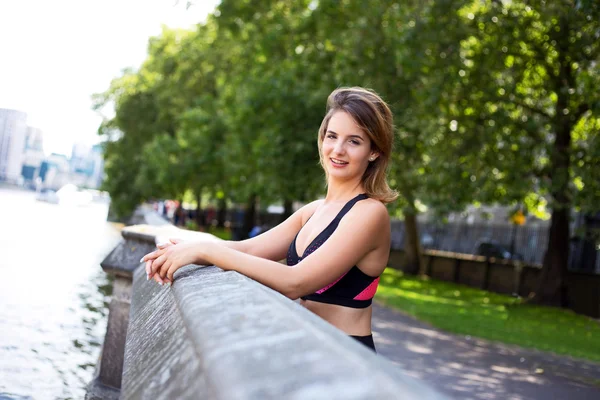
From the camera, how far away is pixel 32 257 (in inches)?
682

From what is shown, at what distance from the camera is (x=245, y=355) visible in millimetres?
1211

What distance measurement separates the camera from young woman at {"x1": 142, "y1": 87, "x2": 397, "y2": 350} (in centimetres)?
307

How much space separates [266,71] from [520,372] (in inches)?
810

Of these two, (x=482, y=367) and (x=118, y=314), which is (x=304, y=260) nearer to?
(x=118, y=314)

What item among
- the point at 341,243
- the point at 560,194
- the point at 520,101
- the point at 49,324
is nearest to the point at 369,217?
the point at 341,243

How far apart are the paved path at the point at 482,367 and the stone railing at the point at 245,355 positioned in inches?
259

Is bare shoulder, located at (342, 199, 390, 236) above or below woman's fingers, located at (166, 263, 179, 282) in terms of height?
above

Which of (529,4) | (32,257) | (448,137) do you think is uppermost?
(529,4)

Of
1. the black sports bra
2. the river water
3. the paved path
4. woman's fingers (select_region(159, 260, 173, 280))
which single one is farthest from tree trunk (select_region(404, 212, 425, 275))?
woman's fingers (select_region(159, 260, 173, 280))

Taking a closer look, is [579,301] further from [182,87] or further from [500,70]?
[182,87]

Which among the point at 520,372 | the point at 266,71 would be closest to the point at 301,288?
the point at 520,372

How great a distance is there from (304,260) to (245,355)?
74.7 inches

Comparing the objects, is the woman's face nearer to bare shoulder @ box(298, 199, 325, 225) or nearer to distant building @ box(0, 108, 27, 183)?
bare shoulder @ box(298, 199, 325, 225)

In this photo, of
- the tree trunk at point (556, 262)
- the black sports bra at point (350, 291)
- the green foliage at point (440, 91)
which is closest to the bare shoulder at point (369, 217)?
the black sports bra at point (350, 291)
